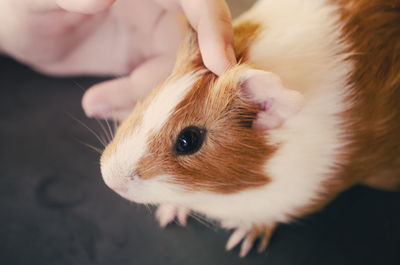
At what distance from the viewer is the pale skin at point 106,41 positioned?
0.97 metres

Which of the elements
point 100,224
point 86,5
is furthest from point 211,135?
point 100,224

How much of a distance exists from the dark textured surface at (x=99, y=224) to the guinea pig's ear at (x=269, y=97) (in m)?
0.46

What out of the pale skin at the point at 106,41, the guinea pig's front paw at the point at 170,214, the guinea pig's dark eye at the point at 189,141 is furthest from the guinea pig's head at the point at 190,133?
the guinea pig's front paw at the point at 170,214

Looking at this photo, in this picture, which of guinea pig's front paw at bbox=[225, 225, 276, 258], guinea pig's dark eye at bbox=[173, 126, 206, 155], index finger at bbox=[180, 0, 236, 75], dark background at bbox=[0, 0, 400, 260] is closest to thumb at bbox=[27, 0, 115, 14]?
index finger at bbox=[180, 0, 236, 75]

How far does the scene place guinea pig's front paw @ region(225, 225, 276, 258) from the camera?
1.08m

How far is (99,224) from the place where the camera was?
1.09 meters

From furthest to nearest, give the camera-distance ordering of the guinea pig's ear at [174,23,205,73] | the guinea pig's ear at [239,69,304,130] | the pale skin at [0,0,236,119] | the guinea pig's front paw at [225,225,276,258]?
the guinea pig's front paw at [225,225,276,258] < the pale skin at [0,0,236,119] < the guinea pig's ear at [174,23,205,73] < the guinea pig's ear at [239,69,304,130]

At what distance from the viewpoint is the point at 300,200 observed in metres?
0.99

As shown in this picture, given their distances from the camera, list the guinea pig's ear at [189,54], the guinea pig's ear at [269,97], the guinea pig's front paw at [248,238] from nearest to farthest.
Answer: the guinea pig's ear at [269,97] → the guinea pig's ear at [189,54] → the guinea pig's front paw at [248,238]

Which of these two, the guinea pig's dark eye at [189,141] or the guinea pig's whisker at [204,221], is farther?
→ the guinea pig's whisker at [204,221]

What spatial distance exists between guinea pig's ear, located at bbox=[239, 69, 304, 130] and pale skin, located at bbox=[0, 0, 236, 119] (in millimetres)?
158

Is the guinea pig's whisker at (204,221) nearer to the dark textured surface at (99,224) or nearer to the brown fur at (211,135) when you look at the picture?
the dark textured surface at (99,224)

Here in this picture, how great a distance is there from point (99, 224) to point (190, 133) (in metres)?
0.50

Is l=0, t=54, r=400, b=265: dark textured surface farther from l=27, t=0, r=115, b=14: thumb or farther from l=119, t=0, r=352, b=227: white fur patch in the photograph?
l=27, t=0, r=115, b=14: thumb
